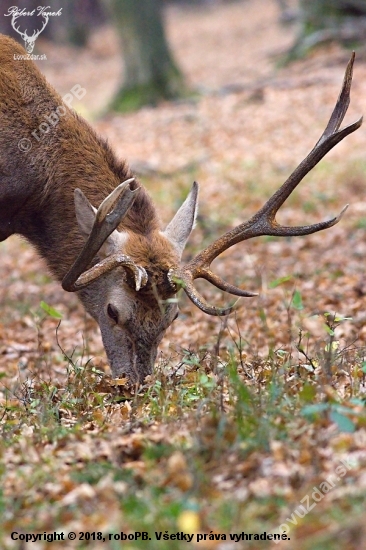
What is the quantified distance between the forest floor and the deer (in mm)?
331

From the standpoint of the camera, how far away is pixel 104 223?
19.9ft

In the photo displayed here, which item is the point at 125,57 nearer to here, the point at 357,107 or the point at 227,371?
the point at 357,107

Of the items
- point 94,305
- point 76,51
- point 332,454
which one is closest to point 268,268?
point 94,305

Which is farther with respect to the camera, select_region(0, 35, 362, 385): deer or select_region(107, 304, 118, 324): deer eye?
select_region(107, 304, 118, 324): deer eye

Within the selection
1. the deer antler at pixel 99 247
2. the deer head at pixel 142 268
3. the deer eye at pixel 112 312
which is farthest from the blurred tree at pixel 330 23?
the deer antler at pixel 99 247

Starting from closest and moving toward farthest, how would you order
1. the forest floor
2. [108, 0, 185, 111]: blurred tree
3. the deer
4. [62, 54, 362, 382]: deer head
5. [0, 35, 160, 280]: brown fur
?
the forest floor
[62, 54, 362, 382]: deer head
the deer
[0, 35, 160, 280]: brown fur
[108, 0, 185, 111]: blurred tree

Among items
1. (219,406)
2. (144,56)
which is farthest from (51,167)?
(144,56)

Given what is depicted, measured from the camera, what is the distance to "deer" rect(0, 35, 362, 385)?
20.5 ft

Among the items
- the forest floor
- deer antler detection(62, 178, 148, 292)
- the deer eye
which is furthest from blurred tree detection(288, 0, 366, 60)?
deer antler detection(62, 178, 148, 292)

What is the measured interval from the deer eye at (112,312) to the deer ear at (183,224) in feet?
2.47

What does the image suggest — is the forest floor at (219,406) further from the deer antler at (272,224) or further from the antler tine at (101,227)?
the antler tine at (101,227)

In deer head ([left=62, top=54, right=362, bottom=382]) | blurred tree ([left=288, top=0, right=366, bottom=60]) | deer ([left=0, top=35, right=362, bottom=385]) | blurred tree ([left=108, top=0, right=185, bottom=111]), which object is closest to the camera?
deer head ([left=62, top=54, right=362, bottom=382])

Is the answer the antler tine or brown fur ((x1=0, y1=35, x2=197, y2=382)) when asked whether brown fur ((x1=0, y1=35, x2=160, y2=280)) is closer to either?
brown fur ((x1=0, y1=35, x2=197, y2=382))

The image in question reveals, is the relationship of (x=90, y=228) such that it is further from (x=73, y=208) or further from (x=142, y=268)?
(x=142, y=268)
